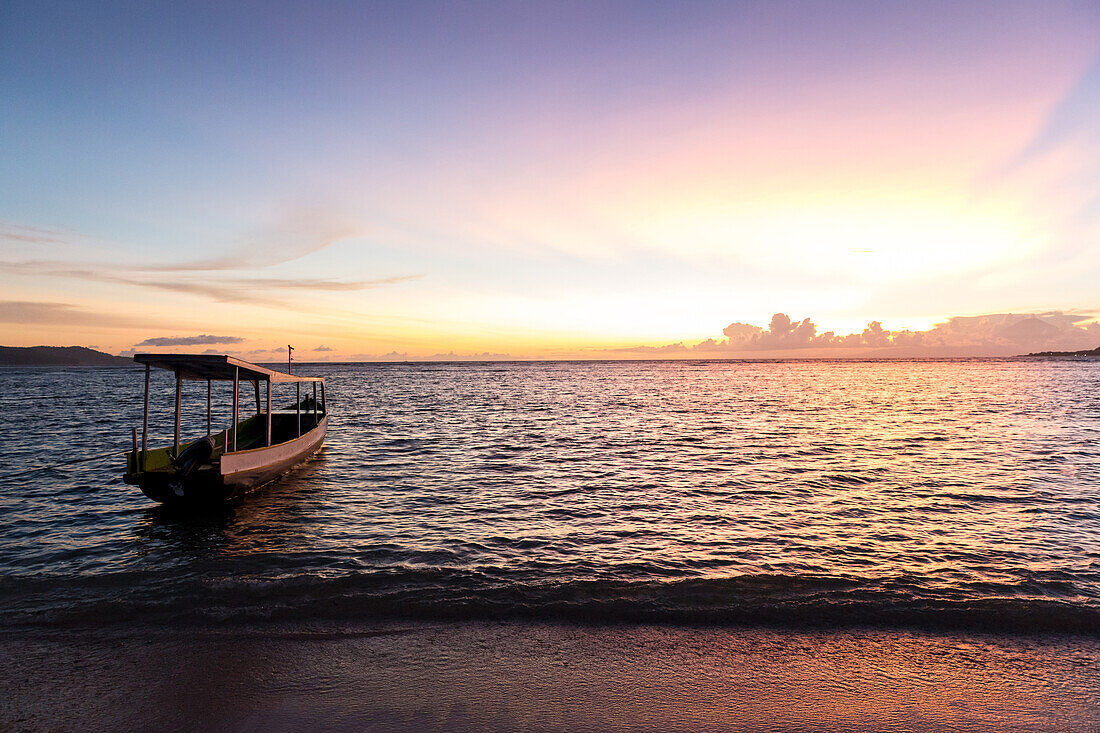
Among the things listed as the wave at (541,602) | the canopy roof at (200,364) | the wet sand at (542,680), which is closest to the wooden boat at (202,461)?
the canopy roof at (200,364)

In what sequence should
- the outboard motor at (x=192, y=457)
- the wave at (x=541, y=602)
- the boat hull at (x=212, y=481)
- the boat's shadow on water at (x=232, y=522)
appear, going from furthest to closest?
the outboard motor at (x=192, y=457), the boat hull at (x=212, y=481), the boat's shadow on water at (x=232, y=522), the wave at (x=541, y=602)

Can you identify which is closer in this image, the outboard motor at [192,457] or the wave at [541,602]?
the wave at [541,602]

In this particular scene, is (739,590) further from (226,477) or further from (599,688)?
(226,477)

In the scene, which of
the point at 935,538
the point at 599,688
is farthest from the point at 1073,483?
the point at 599,688

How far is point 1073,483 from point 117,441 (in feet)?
139

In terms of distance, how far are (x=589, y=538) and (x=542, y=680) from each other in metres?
6.21

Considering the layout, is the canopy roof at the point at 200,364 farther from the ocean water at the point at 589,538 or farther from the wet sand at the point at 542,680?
the wet sand at the point at 542,680

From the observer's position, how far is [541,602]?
29.6 ft

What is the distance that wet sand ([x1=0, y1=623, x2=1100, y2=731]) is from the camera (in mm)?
5832

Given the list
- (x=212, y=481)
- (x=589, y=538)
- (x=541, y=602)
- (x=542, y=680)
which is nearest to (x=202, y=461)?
(x=212, y=481)

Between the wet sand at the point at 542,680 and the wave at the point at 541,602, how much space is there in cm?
46

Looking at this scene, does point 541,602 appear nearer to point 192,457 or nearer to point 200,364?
point 192,457

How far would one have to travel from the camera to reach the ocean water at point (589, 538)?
8828 mm

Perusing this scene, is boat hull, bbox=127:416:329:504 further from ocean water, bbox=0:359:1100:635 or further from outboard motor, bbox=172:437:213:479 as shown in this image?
ocean water, bbox=0:359:1100:635
